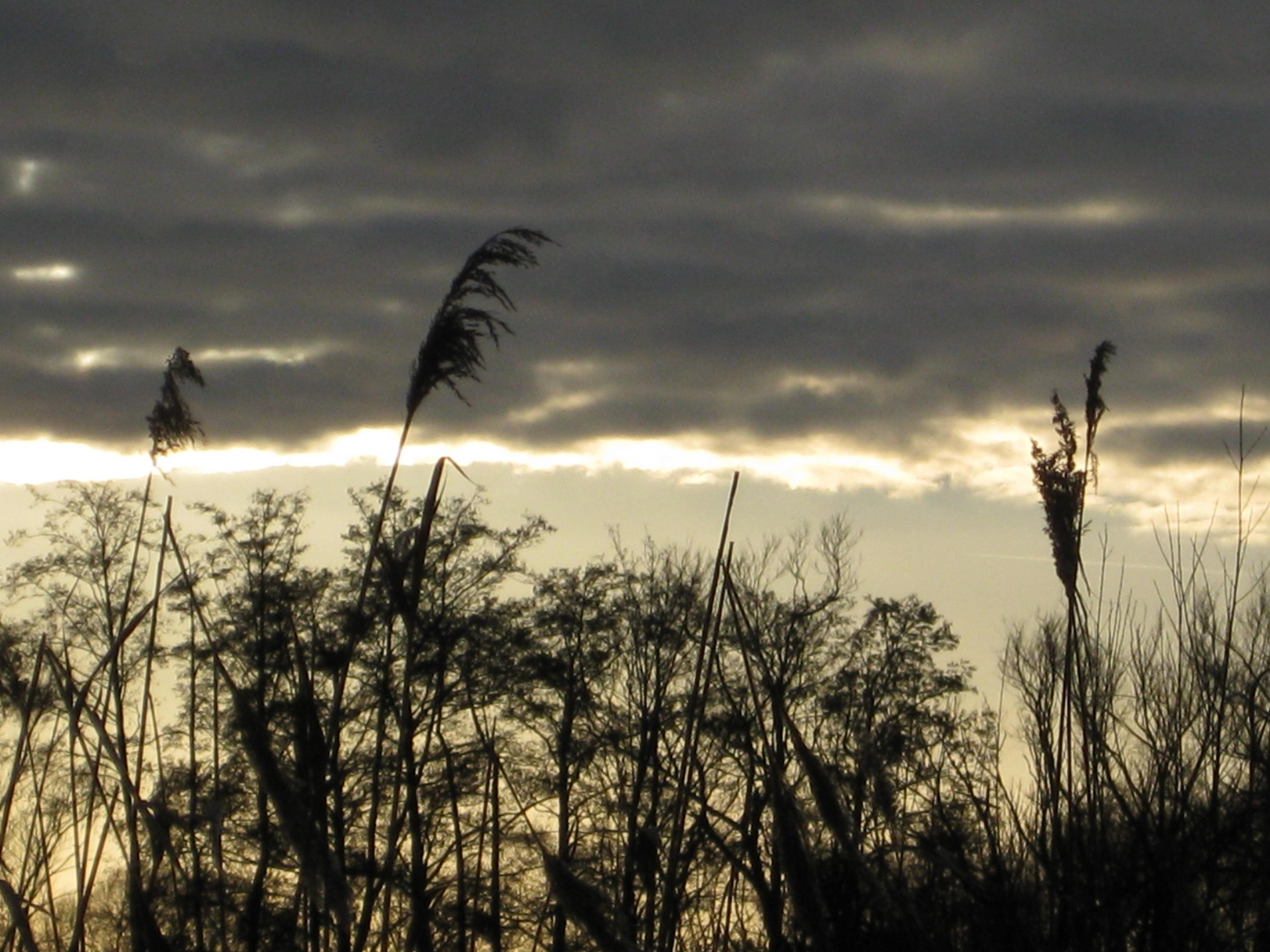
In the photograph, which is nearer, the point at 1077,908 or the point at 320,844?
the point at 320,844

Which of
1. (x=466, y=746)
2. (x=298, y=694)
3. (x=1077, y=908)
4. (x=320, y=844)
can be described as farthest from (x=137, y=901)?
(x=466, y=746)

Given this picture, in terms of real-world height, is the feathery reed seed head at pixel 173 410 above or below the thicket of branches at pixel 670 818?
above

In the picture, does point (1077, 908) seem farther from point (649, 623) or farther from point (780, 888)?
point (649, 623)

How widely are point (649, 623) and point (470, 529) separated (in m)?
3.05

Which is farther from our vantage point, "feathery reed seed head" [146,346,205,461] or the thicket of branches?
"feathery reed seed head" [146,346,205,461]

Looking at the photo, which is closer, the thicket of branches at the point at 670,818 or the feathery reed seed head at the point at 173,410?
the thicket of branches at the point at 670,818

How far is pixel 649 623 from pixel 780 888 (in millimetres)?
18304

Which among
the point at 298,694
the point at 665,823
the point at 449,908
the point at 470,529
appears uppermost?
the point at 470,529

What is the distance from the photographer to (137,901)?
8.48 ft

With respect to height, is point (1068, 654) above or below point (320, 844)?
above

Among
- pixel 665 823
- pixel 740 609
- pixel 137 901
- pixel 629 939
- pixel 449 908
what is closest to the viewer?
pixel 629 939

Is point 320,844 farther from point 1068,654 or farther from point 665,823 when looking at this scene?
point 1068,654

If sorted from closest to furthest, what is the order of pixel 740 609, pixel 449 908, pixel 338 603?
pixel 740 609 → pixel 449 908 → pixel 338 603

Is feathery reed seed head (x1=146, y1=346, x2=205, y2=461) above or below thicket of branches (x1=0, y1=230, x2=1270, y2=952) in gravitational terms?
above
